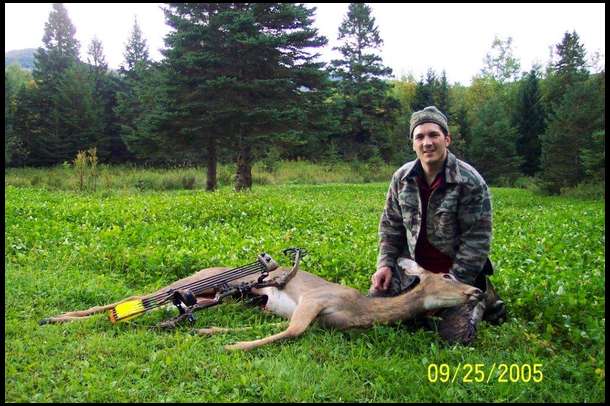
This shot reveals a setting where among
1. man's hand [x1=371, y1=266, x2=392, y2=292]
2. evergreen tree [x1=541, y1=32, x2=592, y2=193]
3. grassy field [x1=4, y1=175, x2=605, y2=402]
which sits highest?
evergreen tree [x1=541, y1=32, x2=592, y2=193]

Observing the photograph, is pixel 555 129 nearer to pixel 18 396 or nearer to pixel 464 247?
pixel 464 247

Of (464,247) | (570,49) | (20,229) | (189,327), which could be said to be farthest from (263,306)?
(570,49)

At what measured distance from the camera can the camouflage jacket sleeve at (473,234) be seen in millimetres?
4832

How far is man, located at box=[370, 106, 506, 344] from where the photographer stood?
491 centimetres

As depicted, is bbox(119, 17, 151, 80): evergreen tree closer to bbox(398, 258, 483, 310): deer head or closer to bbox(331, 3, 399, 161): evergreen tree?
bbox(331, 3, 399, 161): evergreen tree

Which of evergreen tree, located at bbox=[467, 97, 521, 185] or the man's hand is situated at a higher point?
evergreen tree, located at bbox=[467, 97, 521, 185]

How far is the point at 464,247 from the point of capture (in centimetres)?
489

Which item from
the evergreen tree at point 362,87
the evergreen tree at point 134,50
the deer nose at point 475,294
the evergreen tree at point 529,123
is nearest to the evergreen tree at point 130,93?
the evergreen tree at point 134,50

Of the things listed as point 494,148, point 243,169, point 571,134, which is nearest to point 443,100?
point 494,148

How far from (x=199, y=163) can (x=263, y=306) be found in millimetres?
28904

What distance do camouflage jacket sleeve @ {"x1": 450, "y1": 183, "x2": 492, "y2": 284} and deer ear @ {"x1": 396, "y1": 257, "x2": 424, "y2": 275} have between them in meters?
0.35

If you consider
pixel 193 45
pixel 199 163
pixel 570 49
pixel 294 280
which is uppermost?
pixel 570 49

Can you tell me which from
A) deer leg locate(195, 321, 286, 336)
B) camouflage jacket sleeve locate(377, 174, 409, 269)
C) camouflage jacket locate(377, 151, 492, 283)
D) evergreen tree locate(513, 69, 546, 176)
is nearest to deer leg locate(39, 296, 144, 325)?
deer leg locate(195, 321, 286, 336)

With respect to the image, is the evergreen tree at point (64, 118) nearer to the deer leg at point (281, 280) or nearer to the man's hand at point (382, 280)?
the deer leg at point (281, 280)
